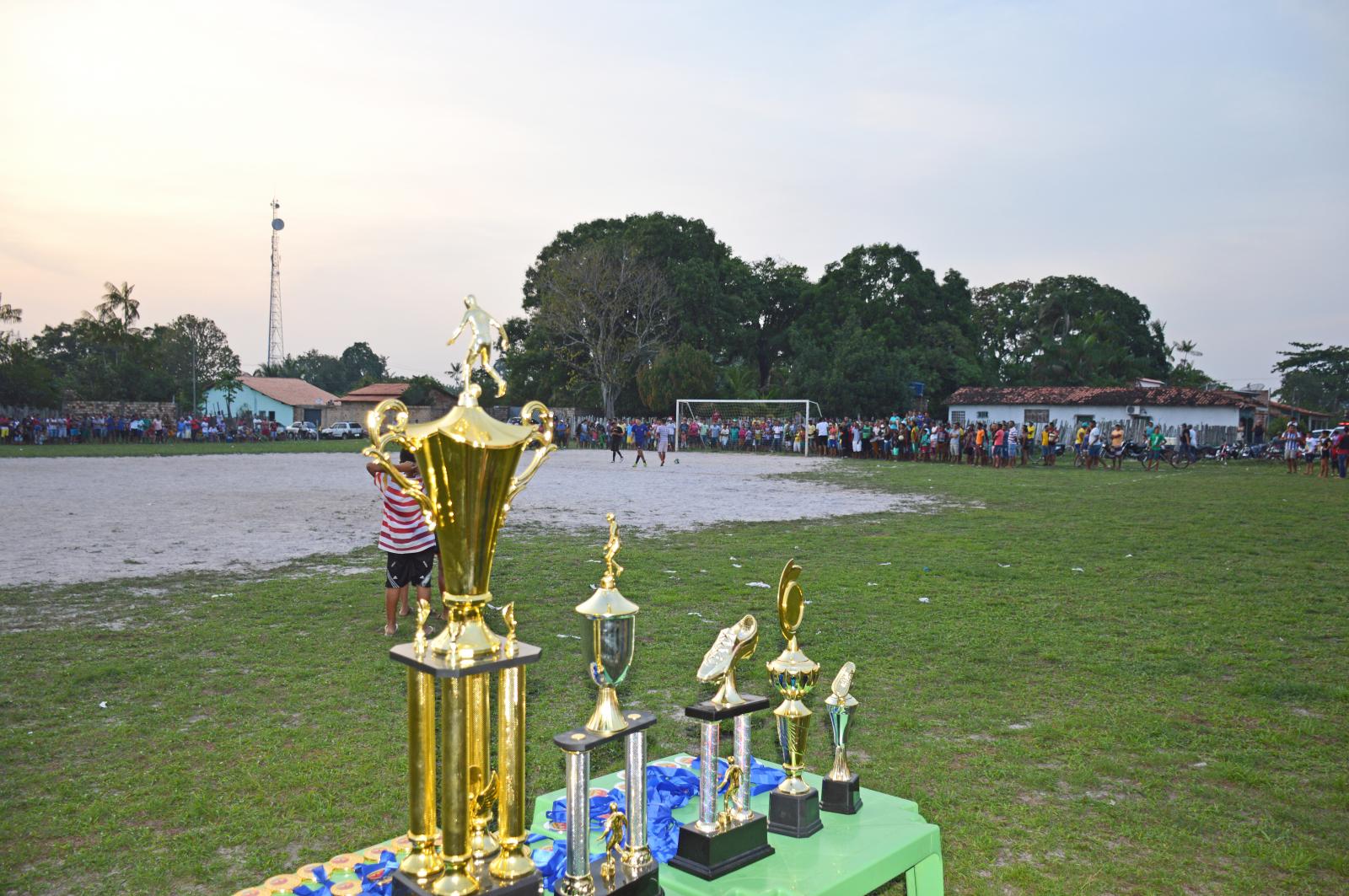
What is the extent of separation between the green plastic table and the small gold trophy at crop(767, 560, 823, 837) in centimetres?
5

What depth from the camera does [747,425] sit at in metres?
41.2

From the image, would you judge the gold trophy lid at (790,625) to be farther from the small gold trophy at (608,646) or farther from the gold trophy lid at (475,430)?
the gold trophy lid at (475,430)

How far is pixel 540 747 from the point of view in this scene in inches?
176

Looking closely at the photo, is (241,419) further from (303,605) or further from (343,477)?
(303,605)

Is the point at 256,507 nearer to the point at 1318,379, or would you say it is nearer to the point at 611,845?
the point at 611,845

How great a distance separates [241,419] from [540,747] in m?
53.4

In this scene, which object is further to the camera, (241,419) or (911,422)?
(241,419)

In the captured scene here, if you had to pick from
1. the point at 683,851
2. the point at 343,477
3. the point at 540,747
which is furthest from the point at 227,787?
the point at 343,477

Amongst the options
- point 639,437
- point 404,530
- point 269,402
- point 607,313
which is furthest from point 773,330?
point 404,530

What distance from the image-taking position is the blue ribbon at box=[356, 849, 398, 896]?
2.50m

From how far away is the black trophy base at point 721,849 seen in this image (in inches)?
94.6

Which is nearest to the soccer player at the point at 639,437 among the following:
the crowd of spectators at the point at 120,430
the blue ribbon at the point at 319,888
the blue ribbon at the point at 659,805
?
the crowd of spectators at the point at 120,430

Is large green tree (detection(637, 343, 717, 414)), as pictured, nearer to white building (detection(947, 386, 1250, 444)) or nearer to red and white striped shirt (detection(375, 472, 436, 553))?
→ white building (detection(947, 386, 1250, 444))

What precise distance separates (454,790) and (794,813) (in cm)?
125
